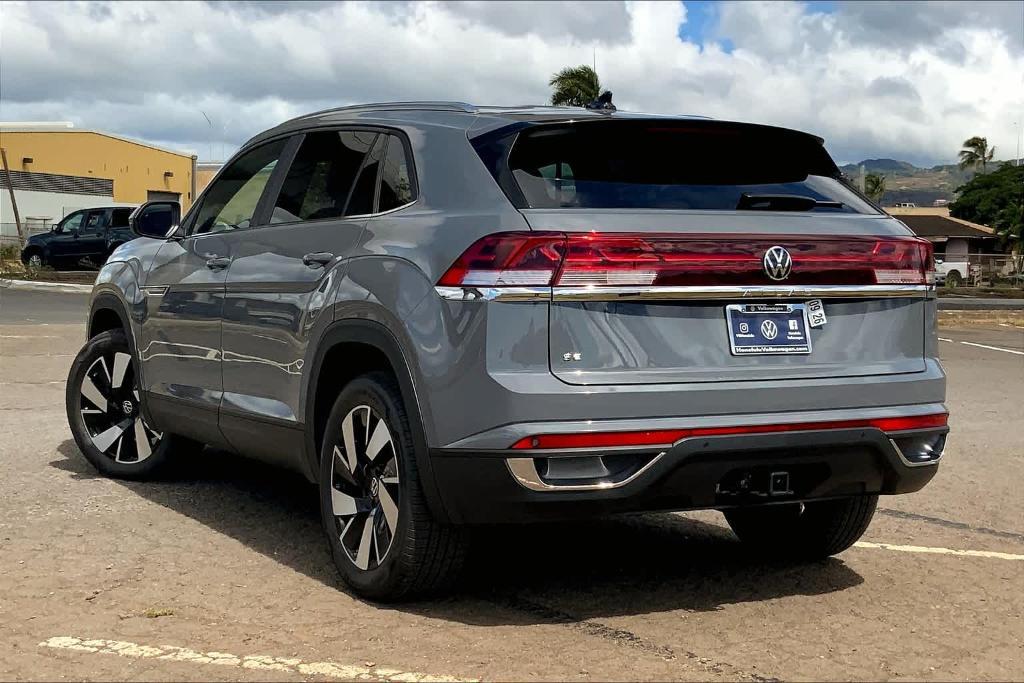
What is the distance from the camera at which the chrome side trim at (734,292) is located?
4473 millimetres

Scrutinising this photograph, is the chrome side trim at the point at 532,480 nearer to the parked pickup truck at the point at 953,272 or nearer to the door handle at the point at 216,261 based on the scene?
the door handle at the point at 216,261

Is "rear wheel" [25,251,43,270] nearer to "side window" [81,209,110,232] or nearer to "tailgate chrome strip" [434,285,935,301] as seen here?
"side window" [81,209,110,232]

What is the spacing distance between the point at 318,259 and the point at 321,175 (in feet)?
1.74

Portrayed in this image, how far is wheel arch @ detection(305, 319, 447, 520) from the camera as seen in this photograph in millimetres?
4656

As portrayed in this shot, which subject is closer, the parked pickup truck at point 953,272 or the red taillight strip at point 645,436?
the red taillight strip at point 645,436

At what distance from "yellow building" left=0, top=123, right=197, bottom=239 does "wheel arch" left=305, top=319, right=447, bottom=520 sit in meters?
56.3

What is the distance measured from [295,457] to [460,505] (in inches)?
49.8

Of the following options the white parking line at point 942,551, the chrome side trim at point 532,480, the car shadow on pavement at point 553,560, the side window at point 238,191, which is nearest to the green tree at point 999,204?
the white parking line at point 942,551

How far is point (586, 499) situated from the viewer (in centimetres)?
449

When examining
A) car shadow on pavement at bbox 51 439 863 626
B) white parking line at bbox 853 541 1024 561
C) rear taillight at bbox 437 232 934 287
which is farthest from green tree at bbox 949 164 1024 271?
rear taillight at bbox 437 232 934 287

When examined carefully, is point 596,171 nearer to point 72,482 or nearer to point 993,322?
point 72,482

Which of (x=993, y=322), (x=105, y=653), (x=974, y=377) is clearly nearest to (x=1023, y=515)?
(x=105, y=653)

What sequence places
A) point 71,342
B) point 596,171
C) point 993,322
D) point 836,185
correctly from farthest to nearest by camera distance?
point 993,322 < point 71,342 < point 836,185 < point 596,171

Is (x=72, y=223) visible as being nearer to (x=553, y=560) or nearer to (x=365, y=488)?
(x=553, y=560)
